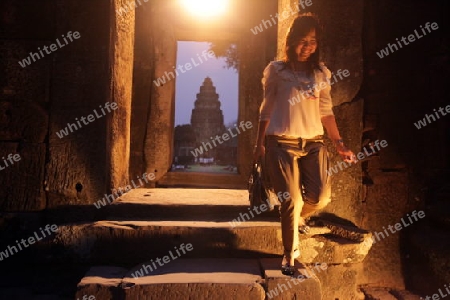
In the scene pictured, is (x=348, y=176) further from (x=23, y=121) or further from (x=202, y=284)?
(x=23, y=121)

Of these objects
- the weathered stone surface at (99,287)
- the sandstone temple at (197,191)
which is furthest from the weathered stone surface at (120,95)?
the weathered stone surface at (99,287)

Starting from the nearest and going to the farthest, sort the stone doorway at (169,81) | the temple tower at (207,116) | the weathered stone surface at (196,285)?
the weathered stone surface at (196,285), the stone doorway at (169,81), the temple tower at (207,116)

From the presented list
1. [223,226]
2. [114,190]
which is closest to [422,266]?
[223,226]

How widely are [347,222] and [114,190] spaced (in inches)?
102

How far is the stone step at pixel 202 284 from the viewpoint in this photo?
2.38 m

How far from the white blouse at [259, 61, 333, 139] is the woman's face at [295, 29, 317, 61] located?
0.15 meters

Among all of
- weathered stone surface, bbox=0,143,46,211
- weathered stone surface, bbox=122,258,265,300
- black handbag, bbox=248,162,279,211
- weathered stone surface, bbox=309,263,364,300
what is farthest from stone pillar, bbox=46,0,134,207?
weathered stone surface, bbox=309,263,364,300

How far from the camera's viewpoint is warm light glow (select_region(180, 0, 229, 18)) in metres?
7.41

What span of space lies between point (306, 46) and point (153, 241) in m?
2.22

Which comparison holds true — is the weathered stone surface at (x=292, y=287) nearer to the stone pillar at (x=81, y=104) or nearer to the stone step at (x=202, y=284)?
the stone step at (x=202, y=284)

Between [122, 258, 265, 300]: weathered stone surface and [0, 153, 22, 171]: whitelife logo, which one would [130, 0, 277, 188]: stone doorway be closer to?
[0, 153, 22, 171]: whitelife logo

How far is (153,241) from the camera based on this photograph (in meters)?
3.00

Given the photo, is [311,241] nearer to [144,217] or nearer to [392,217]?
[392,217]

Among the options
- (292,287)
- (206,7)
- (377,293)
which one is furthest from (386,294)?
(206,7)
